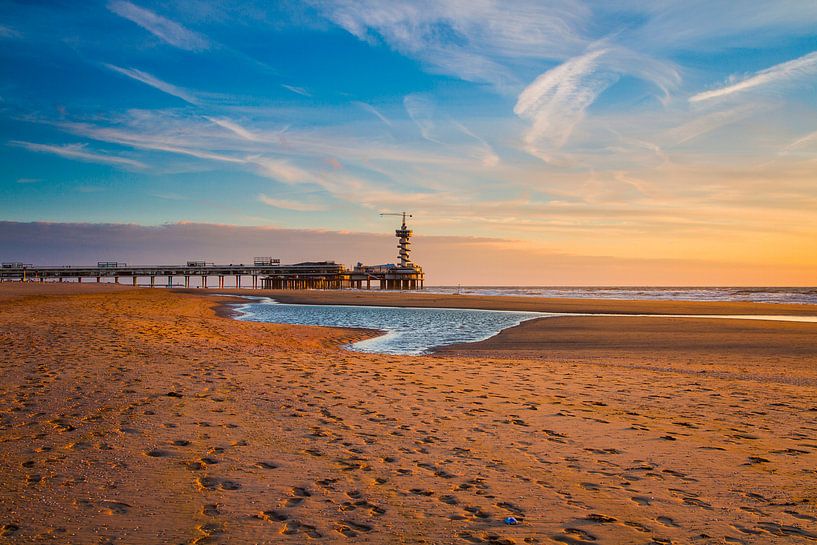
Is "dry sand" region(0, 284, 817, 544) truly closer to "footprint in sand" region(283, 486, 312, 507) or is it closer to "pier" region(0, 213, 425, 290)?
"footprint in sand" region(283, 486, 312, 507)

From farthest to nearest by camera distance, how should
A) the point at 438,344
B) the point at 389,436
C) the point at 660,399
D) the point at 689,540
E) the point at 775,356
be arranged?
the point at 438,344 < the point at 775,356 < the point at 660,399 < the point at 389,436 < the point at 689,540

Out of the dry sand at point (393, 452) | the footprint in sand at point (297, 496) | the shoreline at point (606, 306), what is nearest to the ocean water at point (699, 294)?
the shoreline at point (606, 306)

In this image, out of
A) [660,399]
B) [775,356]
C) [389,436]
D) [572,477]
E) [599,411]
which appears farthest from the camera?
[775,356]

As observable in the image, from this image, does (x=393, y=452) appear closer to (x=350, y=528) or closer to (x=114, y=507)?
(x=350, y=528)

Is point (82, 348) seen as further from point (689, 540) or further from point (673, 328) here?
point (673, 328)

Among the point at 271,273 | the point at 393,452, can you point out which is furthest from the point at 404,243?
the point at 393,452

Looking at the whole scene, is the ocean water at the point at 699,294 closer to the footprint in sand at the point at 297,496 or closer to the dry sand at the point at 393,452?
the dry sand at the point at 393,452

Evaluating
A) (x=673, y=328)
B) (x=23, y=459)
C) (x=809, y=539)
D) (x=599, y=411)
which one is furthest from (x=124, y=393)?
(x=673, y=328)

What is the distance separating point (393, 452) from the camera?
21.0ft

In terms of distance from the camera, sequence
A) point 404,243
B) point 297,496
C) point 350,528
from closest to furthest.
→ point 350,528 < point 297,496 < point 404,243

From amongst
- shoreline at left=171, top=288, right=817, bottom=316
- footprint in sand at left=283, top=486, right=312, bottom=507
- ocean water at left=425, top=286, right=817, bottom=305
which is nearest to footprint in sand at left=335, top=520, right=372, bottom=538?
footprint in sand at left=283, top=486, right=312, bottom=507

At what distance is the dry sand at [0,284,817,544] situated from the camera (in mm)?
4500

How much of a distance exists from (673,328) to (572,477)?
2175 cm

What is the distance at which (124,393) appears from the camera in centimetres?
892
